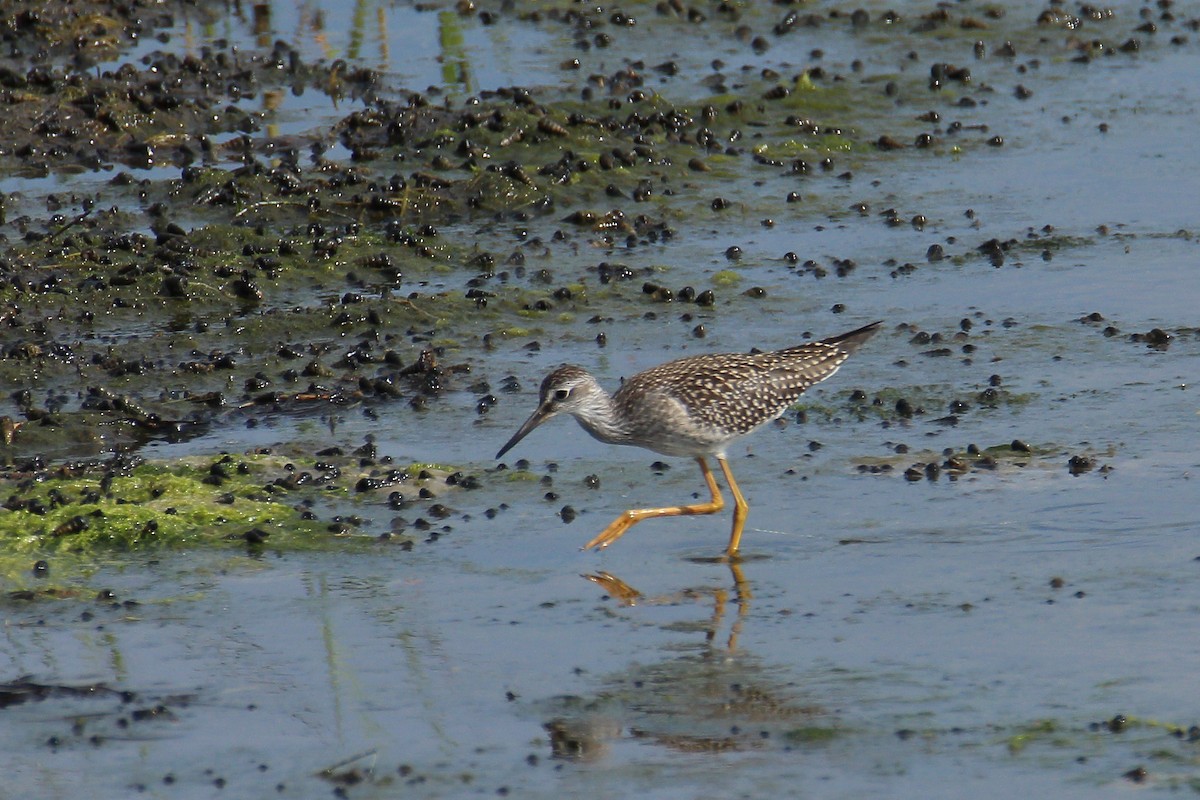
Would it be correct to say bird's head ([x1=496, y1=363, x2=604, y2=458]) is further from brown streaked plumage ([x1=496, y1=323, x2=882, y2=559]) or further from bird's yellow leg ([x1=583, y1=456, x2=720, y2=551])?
bird's yellow leg ([x1=583, y1=456, x2=720, y2=551])

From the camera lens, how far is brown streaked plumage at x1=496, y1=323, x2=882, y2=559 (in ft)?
32.3

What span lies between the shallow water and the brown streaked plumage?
33 cm

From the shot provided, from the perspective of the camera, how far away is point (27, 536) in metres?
9.49

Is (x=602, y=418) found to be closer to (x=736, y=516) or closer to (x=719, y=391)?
(x=719, y=391)

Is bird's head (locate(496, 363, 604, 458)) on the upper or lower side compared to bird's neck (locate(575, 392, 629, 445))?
upper

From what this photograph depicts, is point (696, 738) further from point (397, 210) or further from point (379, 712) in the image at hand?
point (397, 210)

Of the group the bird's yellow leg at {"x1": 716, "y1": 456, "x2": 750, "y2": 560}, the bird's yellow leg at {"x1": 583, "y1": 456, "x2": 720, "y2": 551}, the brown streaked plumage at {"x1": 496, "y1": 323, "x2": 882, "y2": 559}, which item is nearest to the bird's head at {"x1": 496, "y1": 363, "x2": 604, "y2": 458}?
the brown streaked plumage at {"x1": 496, "y1": 323, "x2": 882, "y2": 559}

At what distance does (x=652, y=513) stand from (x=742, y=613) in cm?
122

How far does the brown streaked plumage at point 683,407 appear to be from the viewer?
9836 millimetres

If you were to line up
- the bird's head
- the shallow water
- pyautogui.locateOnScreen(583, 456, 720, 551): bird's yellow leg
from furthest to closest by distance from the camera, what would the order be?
the bird's head < pyautogui.locateOnScreen(583, 456, 720, 551): bird's yellow leg < the shallow water

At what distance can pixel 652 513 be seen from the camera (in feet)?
31.5

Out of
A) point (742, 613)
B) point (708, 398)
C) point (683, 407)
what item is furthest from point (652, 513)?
point (742, 613)

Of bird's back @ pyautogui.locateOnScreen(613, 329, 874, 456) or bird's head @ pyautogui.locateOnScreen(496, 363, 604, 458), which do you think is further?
bird's back @ pyautogui.locateOnScreen(613, 329, 874, 456)

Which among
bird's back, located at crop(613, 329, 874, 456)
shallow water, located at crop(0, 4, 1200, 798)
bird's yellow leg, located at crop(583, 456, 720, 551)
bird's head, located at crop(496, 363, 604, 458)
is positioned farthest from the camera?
bird's back, located at crop(613, 329, 874, 456)
